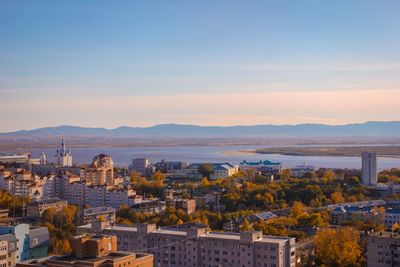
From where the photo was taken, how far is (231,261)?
28.2 ft

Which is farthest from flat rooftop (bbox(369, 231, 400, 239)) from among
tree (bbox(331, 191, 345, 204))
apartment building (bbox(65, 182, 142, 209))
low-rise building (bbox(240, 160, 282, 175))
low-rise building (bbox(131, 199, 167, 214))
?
low-rise building (bbox(240, 160, 282, 175))

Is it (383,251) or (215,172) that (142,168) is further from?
(383,251)

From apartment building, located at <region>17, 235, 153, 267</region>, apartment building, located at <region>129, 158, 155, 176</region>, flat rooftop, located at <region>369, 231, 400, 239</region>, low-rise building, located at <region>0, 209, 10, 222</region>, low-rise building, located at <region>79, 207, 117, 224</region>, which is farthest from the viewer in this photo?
apartment building, located at <region>129, 158, 155, 176</region>

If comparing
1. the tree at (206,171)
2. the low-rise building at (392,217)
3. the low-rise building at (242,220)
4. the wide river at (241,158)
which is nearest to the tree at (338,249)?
the low-rise building at (242,220)

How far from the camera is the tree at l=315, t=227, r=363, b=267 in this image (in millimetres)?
9117

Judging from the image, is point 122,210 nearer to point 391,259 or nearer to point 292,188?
point 292,188

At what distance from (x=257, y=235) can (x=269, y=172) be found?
15463mm

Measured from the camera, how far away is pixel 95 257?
6.75 meters

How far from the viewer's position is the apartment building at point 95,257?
6500 millimetres

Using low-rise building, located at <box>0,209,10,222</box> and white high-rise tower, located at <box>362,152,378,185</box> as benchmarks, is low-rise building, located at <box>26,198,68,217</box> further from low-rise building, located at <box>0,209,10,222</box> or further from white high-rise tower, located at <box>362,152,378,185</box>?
white high-rise tower, located at <box>362,152,378,185</box>

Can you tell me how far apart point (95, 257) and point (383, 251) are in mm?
4407

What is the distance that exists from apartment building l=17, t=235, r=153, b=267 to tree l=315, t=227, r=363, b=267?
3263mm

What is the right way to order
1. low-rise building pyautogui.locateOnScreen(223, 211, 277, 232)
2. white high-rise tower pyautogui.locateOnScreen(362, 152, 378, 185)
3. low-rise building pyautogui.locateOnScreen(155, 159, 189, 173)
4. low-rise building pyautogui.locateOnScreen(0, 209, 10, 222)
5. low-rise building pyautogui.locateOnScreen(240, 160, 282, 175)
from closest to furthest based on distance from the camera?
low-rise building pyautogui.locateOnScreen(223, 211, 277, 232) < low-rise building pyautogui.locateOnScreen(0, 209, 10, 222) < white high-rise tower pyautogui.locateOnScreen(362, 152, 378, 185) < low-rise building pyautogui.locateOnScreen(240, 160, 282, 175) < low-rise building pyautogui.locateOnScreen(155, 159, 189, 173)

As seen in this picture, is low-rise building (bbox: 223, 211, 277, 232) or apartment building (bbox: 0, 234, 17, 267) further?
low-rise building (bbox: 223, 211, 277, 232)
